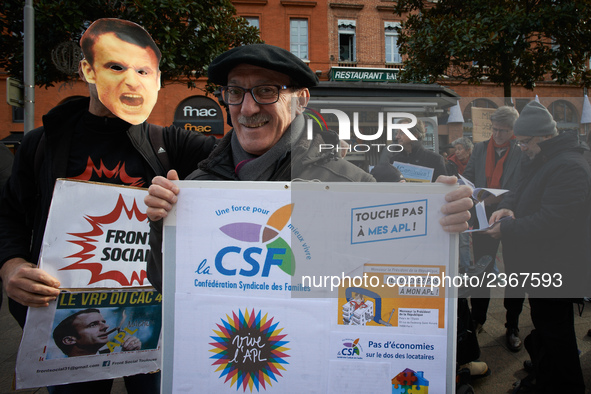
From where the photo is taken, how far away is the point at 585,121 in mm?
1439

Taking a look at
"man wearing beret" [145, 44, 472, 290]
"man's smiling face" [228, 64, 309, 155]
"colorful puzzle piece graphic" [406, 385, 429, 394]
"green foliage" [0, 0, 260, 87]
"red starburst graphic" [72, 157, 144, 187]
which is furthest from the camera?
"green foliage" [0, 0, 260, 87]

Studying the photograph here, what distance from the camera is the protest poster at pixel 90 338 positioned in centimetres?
142

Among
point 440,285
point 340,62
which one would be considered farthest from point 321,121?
point 340,62

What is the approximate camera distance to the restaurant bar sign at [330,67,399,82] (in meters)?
15.1

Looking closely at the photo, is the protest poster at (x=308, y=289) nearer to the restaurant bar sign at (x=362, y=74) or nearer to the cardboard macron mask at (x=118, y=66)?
the cardboard macron mask at (x=118, y=66)

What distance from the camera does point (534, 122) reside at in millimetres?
1408

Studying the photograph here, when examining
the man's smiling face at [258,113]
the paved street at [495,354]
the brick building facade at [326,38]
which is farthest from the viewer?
the brick building facade at [326,38]

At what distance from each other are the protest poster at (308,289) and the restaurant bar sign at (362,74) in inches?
591

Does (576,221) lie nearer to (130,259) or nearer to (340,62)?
(130,259)

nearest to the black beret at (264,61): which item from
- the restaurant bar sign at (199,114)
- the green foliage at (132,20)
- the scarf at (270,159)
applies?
the scarf at (270,159)

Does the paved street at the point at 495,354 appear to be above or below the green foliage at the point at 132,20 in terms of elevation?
below

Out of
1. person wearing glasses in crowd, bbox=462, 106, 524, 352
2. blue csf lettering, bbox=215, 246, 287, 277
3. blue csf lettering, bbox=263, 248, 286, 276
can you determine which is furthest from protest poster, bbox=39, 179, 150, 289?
person wearing glasses in crowd, bbox=462, 106, 524, 352

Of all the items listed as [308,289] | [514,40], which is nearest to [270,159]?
[308,289]

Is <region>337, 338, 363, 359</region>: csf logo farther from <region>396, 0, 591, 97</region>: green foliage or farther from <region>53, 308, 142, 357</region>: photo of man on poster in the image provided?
<region>396, 0, 591, 97</region>: green foliage
